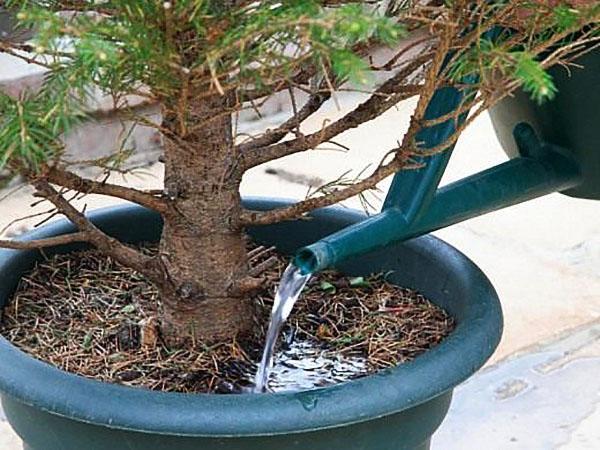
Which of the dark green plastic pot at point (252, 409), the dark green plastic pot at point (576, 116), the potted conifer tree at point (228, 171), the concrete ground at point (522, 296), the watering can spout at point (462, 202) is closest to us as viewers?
the potted conifer tree at point (228, 171)

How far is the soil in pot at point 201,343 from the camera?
3.64ft

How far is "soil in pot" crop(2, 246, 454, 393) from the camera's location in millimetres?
1110

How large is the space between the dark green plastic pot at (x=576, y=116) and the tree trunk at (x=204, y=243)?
0.41m

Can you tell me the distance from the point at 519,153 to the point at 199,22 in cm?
78

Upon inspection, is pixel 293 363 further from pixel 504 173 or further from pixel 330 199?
pixel 504 173

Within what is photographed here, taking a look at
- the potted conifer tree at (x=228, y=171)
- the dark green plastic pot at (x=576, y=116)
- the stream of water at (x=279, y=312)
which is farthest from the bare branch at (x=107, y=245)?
the dark green plastic pot at (x=576, y=116)

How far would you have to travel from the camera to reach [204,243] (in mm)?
1108

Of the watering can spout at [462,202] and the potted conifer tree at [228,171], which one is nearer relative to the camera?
the potted conifer tree at [228,171]

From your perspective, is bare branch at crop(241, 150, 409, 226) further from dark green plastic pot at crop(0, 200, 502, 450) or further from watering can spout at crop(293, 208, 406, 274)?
dark green plastic pot at crop(0, 200, 502, 450)

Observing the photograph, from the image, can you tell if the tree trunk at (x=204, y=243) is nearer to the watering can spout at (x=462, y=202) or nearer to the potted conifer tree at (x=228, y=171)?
the potted conifer tree at (x=228, y=171)

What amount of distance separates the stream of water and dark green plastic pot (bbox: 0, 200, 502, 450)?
5.6 inches

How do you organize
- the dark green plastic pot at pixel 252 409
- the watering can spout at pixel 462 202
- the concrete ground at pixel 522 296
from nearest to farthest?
the dark green plastic pot at pixel 252 409 → the watering can spout at pixel 462 202 → the concrete ground at pixel 522 296

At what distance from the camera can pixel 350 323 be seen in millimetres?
1214

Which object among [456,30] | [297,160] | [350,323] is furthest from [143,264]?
[297,160]
